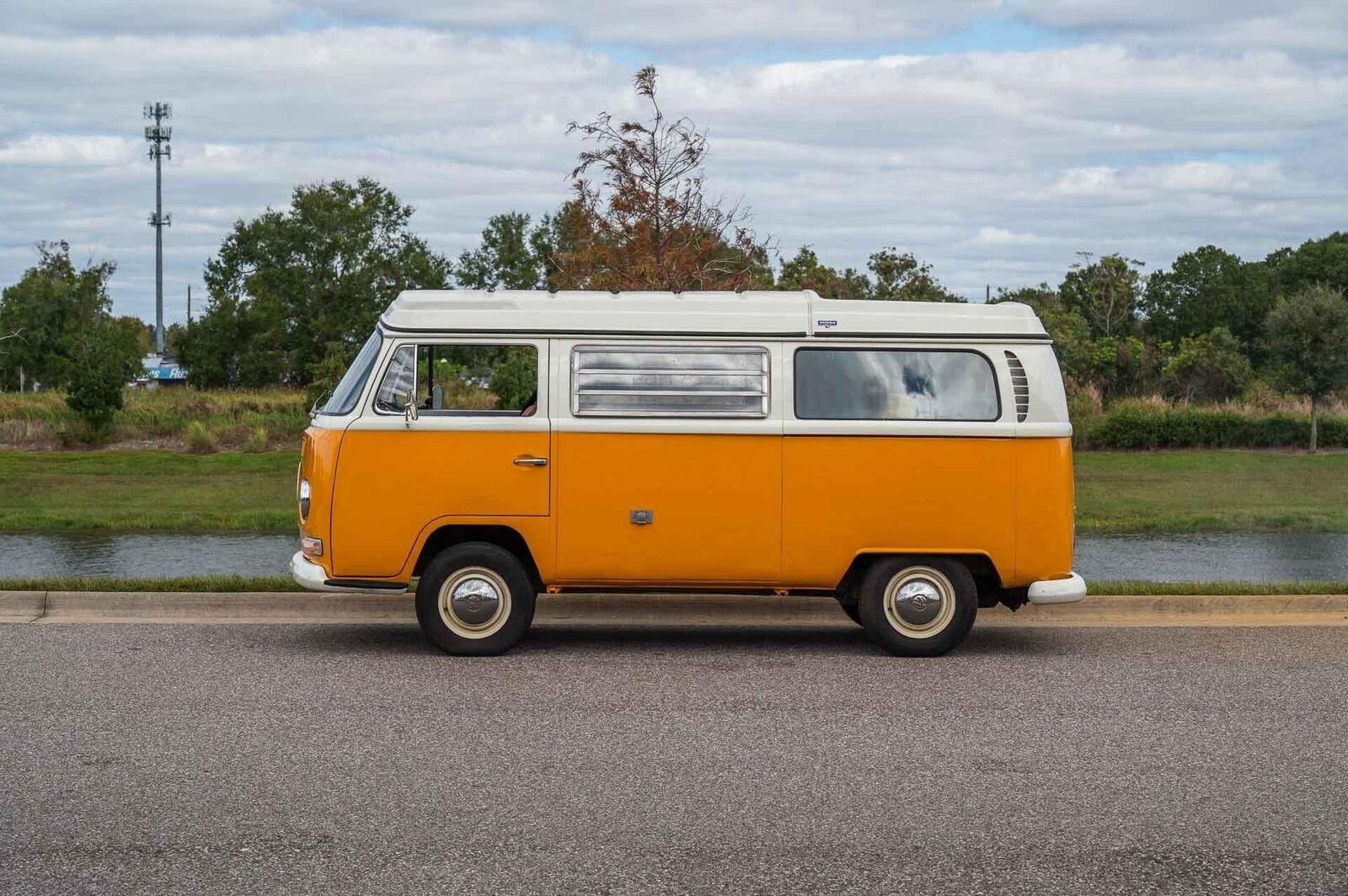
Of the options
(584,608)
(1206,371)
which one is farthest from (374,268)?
(584,608)

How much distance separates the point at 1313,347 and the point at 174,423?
2172 cm

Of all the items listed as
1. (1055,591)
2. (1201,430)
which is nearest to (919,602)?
(1055,591)

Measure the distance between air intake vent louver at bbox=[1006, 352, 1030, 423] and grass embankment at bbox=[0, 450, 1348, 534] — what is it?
8468mm

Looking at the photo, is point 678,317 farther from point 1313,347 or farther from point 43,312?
point 43,312

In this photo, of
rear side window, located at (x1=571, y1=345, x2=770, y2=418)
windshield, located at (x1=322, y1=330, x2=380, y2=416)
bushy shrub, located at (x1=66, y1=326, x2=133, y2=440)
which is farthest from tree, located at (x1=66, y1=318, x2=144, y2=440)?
rear side window, located at (x1=571, y1=345, x2=770, y2=418)

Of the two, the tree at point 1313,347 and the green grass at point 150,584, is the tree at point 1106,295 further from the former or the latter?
the green grass at point 150,584

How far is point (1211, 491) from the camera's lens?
861 inches

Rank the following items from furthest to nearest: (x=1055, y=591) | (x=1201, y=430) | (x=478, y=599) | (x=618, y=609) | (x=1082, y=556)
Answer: (x=1201, y=430) → (x=1082, y=556) → (x=618, y=609) → (x=1055, y=591) → (x=478, y=599)

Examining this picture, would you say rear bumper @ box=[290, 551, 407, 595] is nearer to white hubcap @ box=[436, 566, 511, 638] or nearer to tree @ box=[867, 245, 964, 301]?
white hubcap @ box=[436, 566, 511, 638]

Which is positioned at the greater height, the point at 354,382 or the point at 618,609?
the point at 354,382

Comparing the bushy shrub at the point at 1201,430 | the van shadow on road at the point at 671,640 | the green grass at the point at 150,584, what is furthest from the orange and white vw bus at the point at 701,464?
the bushy shrub at the point at 1201,430

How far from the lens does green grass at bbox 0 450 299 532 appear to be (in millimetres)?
16938

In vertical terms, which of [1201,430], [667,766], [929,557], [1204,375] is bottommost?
[667,766]

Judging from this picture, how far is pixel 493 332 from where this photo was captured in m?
9.34
